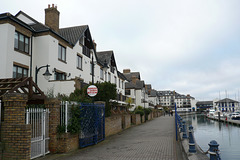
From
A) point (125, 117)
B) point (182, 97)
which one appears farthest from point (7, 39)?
point (182, 97)

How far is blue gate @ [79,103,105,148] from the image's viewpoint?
10.9m

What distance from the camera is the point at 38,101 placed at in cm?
966

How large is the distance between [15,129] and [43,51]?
11318 mm

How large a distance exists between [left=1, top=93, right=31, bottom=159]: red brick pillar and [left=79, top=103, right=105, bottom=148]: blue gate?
3.55 m

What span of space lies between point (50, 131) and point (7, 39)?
8.75m

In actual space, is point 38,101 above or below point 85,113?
above

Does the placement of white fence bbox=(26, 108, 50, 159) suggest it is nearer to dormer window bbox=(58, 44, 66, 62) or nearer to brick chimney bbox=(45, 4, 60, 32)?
dormer window bbox=(58, 44, 66, 62)

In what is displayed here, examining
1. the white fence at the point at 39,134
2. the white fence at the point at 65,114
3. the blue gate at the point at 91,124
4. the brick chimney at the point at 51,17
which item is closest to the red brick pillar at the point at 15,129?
the white fence at the point at 39,134

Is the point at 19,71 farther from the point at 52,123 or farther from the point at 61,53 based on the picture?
the point at 52,123

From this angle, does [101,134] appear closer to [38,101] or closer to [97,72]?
[38,101]

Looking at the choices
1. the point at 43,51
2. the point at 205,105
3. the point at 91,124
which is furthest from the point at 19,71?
the point at 205,105

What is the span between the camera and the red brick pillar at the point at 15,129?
725 centimetres

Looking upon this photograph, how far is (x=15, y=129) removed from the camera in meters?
7.31

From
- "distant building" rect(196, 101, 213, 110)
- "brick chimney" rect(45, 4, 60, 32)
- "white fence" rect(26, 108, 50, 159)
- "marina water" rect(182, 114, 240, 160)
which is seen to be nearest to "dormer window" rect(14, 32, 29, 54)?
"brick chimney" rect(45, 4, 60, 32)
